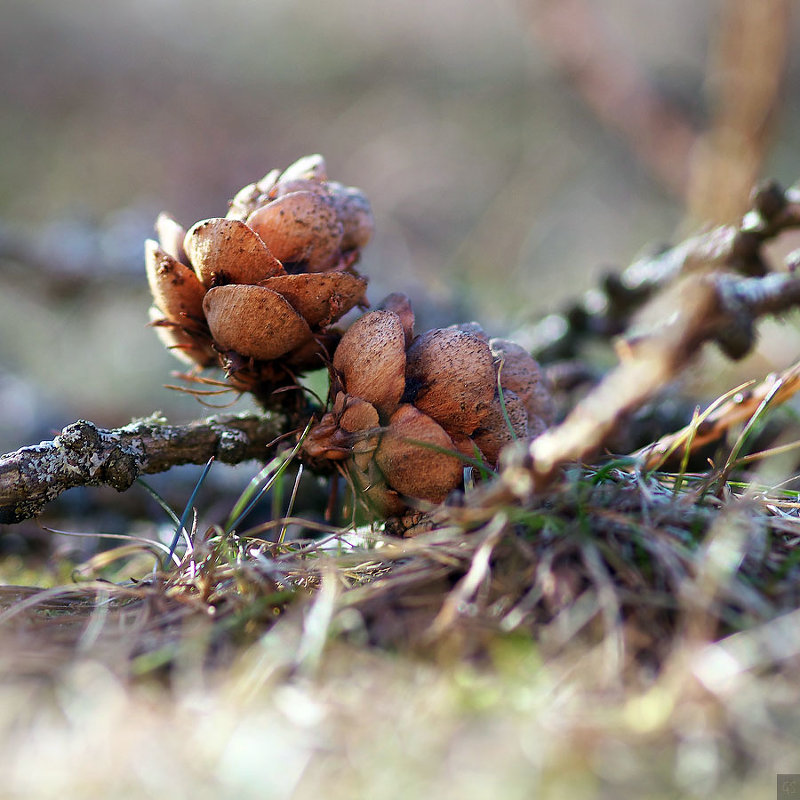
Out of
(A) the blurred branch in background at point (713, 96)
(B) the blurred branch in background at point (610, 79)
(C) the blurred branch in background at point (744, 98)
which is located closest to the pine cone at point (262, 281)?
(A) the blurred branch in background at point (713, 96)

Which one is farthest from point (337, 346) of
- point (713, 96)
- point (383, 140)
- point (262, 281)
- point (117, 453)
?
point (383, 140)

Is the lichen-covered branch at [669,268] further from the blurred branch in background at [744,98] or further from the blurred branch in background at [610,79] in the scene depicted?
the blurred branch in background at [610,79]

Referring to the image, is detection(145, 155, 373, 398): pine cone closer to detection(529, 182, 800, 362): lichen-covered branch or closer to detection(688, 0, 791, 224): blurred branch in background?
detection(529, 182, 800, 362): lichen-covered branch

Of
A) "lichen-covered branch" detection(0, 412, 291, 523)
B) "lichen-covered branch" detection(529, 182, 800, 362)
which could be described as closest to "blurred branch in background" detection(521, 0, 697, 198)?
"lichen-covered branch" detection(529, 182, 800, 362)

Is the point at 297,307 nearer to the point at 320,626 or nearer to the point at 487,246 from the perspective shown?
the point at 320,626

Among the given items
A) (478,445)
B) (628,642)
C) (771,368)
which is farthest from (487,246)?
(628,642)

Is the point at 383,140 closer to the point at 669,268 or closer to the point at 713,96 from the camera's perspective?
the point at 713,96

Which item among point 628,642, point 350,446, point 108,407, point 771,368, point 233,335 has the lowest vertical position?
point 771,368
